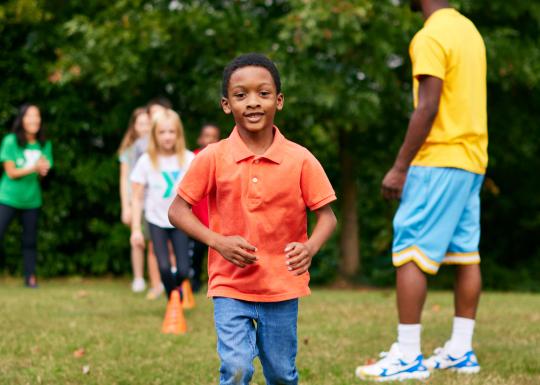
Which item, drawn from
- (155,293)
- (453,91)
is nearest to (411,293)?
(453,91)

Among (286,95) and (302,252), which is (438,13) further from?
(286,95)

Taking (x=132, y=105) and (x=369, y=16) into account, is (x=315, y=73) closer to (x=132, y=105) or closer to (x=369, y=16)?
(x=369, y=16)

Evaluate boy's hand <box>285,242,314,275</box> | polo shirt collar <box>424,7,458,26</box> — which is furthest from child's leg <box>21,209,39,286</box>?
boy's hand <box>285,242,314,275</box>

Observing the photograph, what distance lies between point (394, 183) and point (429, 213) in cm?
26

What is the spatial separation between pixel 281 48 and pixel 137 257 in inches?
117

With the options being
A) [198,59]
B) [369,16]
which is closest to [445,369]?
[369,16]

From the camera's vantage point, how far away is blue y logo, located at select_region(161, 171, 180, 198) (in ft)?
23.7

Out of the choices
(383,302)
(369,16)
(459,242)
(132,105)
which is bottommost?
(383,302)

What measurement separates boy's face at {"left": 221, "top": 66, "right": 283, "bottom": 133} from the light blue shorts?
4.95 feet

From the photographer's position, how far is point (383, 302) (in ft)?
27.9

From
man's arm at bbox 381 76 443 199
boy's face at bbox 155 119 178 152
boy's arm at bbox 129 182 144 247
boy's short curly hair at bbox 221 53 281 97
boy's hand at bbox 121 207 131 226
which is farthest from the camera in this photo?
boy's hand at bbox 121 207 131 226

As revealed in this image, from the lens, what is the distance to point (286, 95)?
9.60 metres

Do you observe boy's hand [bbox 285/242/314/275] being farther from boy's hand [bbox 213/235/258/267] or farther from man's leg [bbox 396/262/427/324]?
man's leg [bbox 396/262/427/324]

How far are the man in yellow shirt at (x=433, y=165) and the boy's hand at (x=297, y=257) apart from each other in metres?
1.58
